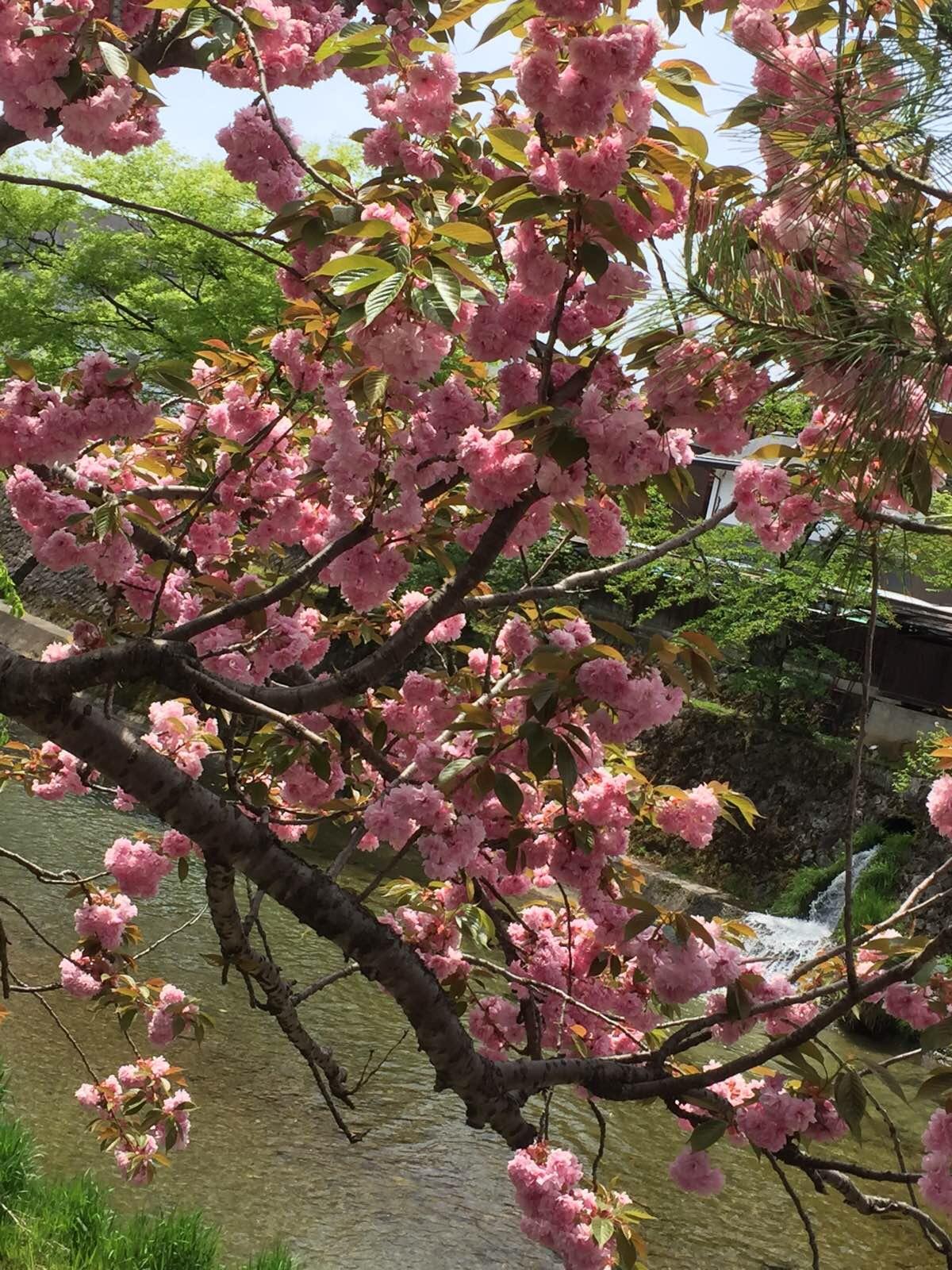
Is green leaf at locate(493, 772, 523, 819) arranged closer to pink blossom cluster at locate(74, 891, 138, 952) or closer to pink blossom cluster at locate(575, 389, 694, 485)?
pink blossom cluster at locate(575, 389, 694, 485)

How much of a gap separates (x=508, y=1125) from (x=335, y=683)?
910 millimetres

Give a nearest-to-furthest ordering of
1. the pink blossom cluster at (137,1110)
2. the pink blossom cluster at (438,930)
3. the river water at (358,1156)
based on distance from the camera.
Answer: the pink blossom cluster at (438,930) → the pink blossom cluster at (137,1110) → the river water at (358,1156)

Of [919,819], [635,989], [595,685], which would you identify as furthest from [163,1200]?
[919,819]

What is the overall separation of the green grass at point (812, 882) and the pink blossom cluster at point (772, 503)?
9.68 metres

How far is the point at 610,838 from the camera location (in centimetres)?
251

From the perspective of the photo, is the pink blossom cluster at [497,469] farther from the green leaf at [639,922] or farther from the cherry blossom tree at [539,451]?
the green leaf at [639,922]

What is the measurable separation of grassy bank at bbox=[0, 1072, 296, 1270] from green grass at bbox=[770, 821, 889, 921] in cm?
856

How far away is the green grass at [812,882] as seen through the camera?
11781 mm

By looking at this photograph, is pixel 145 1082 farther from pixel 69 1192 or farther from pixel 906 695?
pixel 906 695

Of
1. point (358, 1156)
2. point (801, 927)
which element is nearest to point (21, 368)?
point (358, 1156)

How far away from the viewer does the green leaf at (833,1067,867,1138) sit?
1.89 m

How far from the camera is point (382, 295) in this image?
1.63m

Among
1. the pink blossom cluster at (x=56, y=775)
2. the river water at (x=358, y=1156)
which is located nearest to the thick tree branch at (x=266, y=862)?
the pink blossom cluster at (x=56, y=775)

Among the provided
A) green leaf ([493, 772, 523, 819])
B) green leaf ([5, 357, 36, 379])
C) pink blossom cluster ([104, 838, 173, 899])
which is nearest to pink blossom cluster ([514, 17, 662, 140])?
green leaf ([493, 772, 523, 819])
